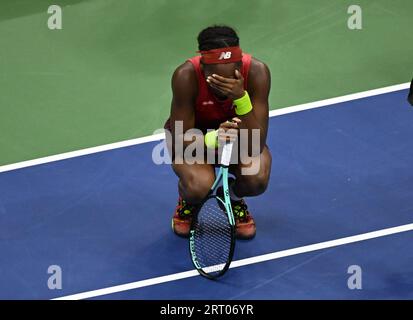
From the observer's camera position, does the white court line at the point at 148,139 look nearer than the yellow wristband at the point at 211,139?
No

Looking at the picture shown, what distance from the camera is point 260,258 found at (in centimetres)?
695

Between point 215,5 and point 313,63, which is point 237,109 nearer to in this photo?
point 313,63

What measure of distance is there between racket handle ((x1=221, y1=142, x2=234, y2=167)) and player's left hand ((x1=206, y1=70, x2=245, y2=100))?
408 mm

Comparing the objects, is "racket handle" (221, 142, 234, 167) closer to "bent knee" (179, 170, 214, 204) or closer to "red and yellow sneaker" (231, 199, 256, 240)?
"bent knee" (179, 170, 214, 204)

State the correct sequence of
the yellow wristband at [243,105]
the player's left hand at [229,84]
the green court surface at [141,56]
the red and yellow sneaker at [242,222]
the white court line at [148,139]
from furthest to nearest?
the green court surface at [141,56], the white court line at [148,139], the red and yellow sneaker at [242,222], the yellow wristband at [243,105], the player's left hand at [229,84]

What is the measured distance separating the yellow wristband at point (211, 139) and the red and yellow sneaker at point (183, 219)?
72cm

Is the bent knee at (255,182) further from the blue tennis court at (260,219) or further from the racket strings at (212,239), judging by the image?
the blue tennis court at (260,219)

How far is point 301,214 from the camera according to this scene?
7.40 meters

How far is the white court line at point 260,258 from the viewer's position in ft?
21.7

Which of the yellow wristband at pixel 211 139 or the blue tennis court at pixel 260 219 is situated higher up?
the yellow wristband at pixel 211 139

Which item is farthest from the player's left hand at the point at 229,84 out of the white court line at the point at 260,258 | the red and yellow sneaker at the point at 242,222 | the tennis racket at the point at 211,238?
the white court line at the point at 260,258

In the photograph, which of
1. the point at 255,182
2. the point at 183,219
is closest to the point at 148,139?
the point at 183,219

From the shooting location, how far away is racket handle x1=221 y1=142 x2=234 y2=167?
256 inches

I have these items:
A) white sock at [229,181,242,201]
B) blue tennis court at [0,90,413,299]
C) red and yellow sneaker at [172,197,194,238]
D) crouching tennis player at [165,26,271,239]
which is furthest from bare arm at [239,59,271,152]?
blue tennis court at [0,90,413,299]
